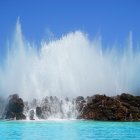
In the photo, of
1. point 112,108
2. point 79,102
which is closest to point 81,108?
point 79,102

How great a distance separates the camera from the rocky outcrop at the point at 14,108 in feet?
156

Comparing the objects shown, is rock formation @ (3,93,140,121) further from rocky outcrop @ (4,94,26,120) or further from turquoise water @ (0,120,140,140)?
turquoise water @ (0,120,140,140)

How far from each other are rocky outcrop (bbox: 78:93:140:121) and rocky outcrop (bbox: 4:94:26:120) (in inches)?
310

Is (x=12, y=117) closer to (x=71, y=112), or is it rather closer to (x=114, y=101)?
(x=71, y=112)

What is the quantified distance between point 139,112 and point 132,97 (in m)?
3.16

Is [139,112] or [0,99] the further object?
[0,99]

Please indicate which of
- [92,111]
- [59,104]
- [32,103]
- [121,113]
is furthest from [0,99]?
[121,113]

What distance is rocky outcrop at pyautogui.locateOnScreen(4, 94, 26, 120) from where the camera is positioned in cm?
4743

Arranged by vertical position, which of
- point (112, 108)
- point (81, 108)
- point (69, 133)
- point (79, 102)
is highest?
point (79, 102)

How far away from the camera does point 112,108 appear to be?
4488cm

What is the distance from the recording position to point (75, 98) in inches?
2029

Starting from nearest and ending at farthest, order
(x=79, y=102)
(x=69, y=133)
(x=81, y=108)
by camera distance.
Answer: (x=69, y=133)
(x=81, y=108)
(x=79, y=102)

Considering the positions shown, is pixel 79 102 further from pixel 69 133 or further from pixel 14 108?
pixel 69 133

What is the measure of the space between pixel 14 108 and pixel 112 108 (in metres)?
13.1
